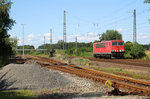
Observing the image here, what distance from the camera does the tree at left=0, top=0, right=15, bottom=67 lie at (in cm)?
2283

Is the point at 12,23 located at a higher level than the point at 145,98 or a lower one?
higher

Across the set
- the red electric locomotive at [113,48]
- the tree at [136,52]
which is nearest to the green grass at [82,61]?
the red electric locomotive at [113,48]

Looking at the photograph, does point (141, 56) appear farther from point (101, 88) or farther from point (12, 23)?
point (101, 88)

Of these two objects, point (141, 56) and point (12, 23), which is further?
point (141, 56)

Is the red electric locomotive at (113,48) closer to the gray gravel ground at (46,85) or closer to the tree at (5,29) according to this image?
the tree at (5,29)

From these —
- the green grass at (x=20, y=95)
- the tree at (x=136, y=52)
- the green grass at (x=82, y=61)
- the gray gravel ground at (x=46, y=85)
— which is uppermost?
the tree at (x=136, y=52)

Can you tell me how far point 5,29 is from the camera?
82.8 feet

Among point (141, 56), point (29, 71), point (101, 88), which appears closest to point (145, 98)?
point (101, 88)

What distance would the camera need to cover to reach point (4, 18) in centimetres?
2452

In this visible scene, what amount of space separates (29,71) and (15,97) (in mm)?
4681

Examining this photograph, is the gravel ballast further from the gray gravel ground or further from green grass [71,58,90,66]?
green grass [71,58,90,66]

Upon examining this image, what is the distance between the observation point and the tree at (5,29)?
22.8 metres

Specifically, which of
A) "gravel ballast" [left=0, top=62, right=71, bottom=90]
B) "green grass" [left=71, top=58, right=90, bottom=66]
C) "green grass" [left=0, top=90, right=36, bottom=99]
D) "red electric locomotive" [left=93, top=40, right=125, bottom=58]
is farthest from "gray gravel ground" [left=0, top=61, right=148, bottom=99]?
"red electric locomotive" [left=93, top=40, right=125, bottom=58]

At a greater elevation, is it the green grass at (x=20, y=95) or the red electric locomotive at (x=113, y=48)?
the red electric locomotive at (x=113, y=48)
